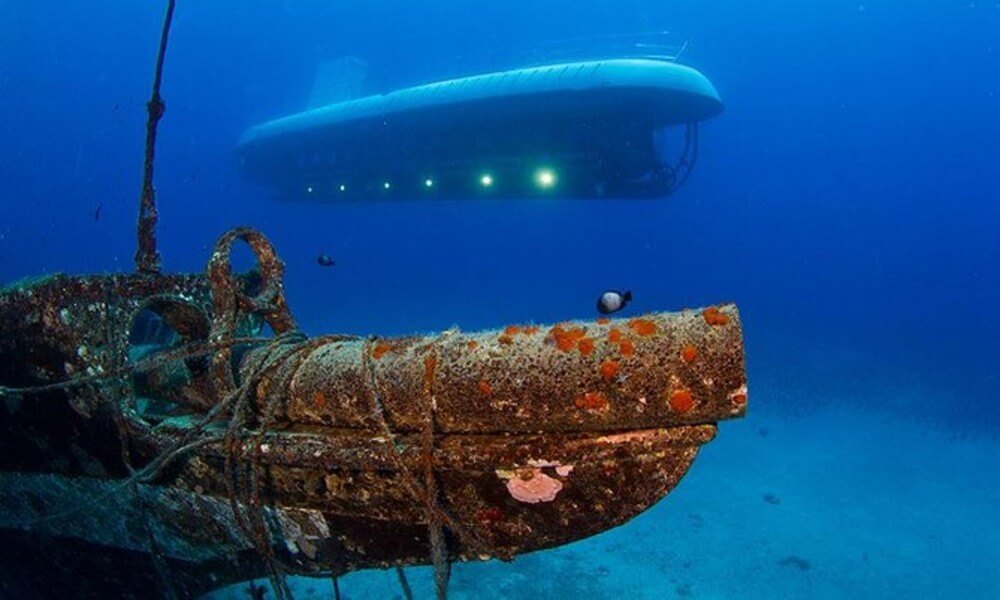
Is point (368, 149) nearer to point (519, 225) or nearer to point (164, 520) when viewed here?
point (164, 520)

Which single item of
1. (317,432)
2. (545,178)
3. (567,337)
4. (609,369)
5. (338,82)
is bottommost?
(317,432)

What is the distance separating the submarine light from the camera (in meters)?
19.3

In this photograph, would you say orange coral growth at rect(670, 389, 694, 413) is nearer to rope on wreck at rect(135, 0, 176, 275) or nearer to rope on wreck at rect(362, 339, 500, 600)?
rope on wreck at rect(362, 339, 500, 600)

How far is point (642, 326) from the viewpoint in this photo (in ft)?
7.13

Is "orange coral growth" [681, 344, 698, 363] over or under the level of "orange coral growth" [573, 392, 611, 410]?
over

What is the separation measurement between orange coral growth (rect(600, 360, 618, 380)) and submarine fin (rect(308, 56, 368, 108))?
130 feet

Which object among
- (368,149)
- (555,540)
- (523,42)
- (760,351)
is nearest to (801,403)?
(760,351)

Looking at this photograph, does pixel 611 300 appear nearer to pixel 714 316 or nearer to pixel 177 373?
pixel 177 373

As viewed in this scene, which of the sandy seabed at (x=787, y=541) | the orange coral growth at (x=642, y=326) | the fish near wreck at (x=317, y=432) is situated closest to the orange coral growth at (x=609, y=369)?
the fish near wreck at (x=317, y=432)

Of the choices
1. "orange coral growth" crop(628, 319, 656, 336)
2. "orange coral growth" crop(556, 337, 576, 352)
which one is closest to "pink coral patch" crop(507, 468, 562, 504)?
"orange coral growth" crop(556, 337, 576, 352)

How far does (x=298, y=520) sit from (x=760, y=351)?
3996 centimetres

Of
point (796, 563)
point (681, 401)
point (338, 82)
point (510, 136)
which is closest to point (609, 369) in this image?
point (681, 401)

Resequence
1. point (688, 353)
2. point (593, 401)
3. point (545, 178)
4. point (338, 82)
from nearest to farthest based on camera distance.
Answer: point (688, 353), point (593, 401), point (545, 178), point (338, 82)

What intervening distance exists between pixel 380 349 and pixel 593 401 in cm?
107
